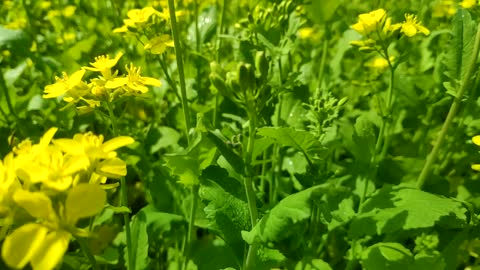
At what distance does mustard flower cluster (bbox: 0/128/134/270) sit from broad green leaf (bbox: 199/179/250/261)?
14.2 inches

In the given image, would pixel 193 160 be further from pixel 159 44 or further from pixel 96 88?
pixel 159 44

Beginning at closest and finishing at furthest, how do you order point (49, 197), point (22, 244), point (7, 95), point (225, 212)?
point (22, 244) → point (49, 197) → point (225, 212) → point (7, 95)

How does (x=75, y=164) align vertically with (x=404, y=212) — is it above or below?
above

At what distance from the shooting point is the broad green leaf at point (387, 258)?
1.53 metres

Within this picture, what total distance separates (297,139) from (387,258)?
466mm

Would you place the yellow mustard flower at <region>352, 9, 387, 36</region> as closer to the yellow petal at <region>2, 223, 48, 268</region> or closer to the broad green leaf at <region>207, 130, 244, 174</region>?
the broad green leaf at <region>207, 130, 244, 174</region>

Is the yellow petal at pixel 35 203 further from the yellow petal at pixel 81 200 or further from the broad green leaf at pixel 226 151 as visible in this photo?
the broad green leaf at pixel 226 151

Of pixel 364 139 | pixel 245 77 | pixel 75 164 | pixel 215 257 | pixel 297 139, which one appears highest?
pixel 245 77

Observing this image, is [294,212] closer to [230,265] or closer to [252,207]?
[252,207]

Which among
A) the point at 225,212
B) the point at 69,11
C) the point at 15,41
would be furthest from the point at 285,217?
the point at 69,11

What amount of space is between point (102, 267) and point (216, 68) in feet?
3.69

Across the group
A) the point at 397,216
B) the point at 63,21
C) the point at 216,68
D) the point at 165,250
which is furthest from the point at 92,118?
the point at 397,216

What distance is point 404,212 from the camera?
1.55 m

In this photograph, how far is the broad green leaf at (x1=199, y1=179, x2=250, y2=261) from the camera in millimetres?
1384
